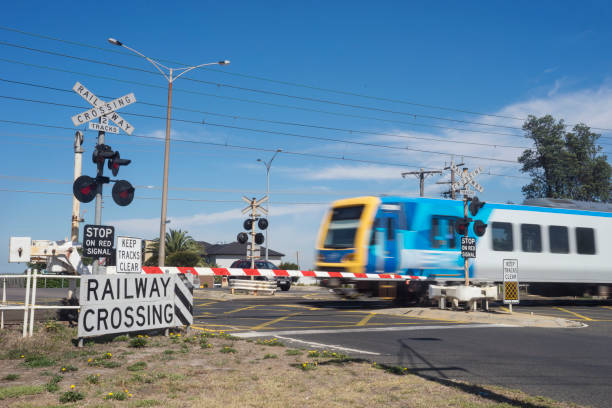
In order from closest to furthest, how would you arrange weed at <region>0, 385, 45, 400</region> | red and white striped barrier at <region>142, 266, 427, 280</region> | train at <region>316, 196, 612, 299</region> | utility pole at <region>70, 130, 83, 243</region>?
1. weed at <region>0, 385, 45, 400</region>
2. red and white striped barrier at <region>142, 266, 427, 280</region>
3. utility pole at <region>70, 130, 83, 243</region>
4. train at <region>316, 196, 612, 299</region>

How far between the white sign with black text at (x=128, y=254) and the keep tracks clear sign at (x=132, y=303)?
1.75 m

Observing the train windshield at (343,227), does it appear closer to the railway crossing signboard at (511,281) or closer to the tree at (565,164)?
the railway crossing signboard at (511,281)

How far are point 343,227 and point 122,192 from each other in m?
Result: 9.16

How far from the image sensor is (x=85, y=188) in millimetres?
10773

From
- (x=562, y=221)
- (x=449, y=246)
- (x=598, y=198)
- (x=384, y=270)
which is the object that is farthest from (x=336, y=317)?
(x=598, y=198)

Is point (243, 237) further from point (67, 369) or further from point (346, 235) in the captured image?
point (67, 369)

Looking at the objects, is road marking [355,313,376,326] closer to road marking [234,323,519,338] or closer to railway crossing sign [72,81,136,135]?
road marking [234,323,519,338]

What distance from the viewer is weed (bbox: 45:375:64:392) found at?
585cm

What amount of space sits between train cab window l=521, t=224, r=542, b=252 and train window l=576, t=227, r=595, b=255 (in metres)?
2.17

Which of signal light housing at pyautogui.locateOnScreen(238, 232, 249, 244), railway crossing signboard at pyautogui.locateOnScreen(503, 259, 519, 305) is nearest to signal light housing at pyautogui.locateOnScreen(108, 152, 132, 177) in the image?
railway crossing signboard at pyautogui.locateOnScreen(503, 259, 519, 305)

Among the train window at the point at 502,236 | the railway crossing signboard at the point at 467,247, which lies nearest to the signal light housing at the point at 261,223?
the train window at the point at 502,236

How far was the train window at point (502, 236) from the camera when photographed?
20.2 meters

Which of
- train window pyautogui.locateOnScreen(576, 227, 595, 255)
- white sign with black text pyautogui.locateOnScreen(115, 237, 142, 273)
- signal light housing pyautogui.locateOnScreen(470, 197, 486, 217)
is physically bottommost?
white sign with black text pyautogui.locateOnScreen(115, 237, 142, 273)

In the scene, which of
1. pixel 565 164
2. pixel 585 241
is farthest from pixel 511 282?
pixel 565 164
